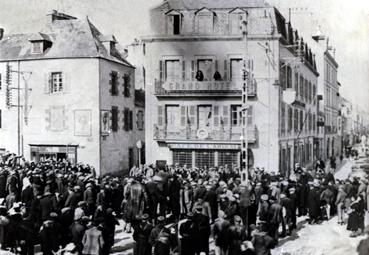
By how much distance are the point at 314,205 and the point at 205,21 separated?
3.81m

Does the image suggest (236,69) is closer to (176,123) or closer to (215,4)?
(215,4)

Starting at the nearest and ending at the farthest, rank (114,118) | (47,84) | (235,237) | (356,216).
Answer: (235,237)
(356,216)
(47,84)
(114,118)

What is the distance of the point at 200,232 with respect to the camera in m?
6.43

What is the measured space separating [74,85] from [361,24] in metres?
5.02

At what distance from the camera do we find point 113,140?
337 inches

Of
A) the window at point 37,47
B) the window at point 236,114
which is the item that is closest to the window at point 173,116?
the window at point 236,114

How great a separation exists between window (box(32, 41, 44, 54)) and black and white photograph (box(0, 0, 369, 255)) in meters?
0.02

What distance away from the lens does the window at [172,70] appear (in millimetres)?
6958

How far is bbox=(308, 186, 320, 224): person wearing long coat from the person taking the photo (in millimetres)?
8148

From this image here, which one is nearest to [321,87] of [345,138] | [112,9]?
[345,138]

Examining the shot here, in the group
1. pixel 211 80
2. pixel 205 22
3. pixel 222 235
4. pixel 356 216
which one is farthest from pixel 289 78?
pixel 222 235

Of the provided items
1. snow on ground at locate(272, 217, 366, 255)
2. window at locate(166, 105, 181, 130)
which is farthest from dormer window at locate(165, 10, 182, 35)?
snow on ground at locate(272, 217, 366, 255)

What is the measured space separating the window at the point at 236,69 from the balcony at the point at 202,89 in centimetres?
8

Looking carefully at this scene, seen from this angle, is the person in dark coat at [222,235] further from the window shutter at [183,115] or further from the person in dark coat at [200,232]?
the window shutter at [183,115]
